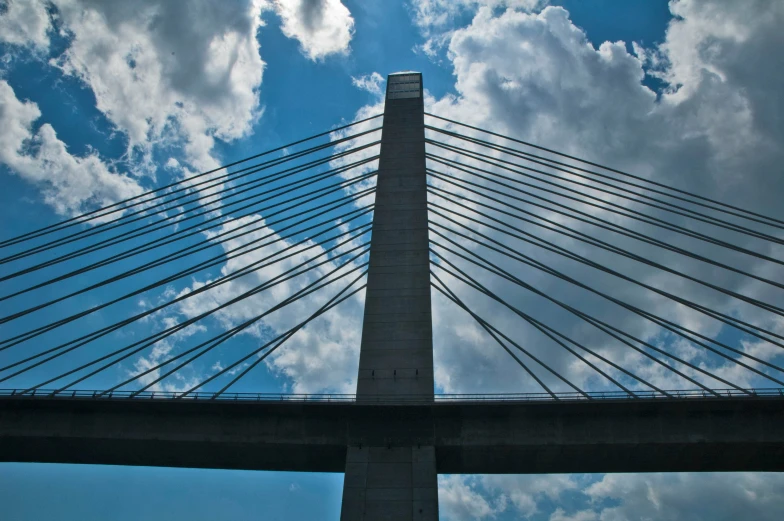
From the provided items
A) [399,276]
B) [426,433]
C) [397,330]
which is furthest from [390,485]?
[399,276]

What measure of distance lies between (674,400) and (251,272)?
680 inches

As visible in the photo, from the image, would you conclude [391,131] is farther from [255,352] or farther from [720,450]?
[720,450]

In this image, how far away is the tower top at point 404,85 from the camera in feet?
124

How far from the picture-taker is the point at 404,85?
3847 centimetres

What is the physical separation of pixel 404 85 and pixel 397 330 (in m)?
17.4

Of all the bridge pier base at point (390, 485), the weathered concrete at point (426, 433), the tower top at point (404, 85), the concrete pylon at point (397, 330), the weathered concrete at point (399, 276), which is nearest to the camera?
the bridge pier base at point (390, 485)

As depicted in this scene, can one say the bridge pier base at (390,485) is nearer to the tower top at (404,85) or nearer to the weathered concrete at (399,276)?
the weathered concrete at (399,276)

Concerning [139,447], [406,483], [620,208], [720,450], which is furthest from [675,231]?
[139,447]

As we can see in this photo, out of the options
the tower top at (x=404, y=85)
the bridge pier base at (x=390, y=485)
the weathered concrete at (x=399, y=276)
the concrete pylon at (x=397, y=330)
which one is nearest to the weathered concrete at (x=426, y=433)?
the bridge pier base at (x=390, y=485)

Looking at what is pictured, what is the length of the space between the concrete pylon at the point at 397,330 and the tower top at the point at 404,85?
2.41 ft

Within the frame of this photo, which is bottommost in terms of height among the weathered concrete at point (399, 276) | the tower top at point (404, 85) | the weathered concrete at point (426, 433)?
the weathered concrete at point (426, 433)

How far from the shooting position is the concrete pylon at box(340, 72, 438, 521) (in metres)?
23.2

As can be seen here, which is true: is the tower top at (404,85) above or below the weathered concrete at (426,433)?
above

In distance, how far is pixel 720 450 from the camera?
80.6 ft
